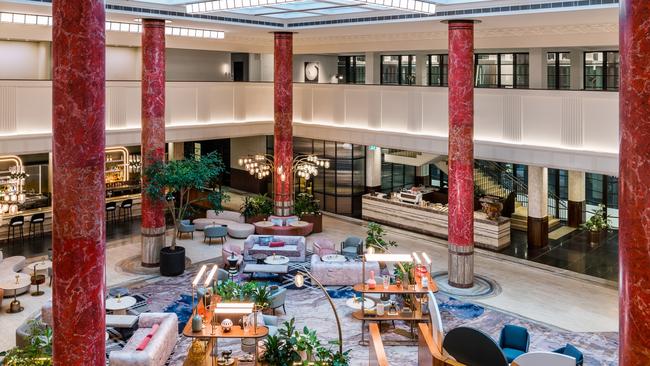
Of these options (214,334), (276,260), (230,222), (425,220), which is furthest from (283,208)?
(214,334)

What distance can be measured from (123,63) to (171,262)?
9.87 meters

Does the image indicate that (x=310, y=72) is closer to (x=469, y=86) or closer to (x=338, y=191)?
(x=338, y=191)

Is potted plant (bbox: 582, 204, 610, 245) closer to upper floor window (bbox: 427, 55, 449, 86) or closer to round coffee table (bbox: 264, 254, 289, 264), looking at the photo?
upper floor window (bbox: 427, 55, 449, 86)

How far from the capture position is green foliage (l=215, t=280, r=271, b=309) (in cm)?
1125

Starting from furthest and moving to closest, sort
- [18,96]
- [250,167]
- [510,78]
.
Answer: [510,78], [250,167], [18,96]

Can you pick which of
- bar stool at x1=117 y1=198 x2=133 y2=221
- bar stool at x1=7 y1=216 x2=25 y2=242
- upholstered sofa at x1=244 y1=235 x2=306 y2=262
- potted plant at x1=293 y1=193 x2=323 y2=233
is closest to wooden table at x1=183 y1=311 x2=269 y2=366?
upholstered sofa at x1=244 y1=235 x2=306 y2=262

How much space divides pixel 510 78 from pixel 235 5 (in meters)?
11.2

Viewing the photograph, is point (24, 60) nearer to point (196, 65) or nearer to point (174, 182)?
point (196, 65)

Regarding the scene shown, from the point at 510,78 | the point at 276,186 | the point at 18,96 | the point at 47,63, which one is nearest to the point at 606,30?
the point at 510,78

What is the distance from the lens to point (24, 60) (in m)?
19.9

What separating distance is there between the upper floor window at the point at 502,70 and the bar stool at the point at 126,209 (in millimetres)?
12689

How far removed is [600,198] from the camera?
853 inches

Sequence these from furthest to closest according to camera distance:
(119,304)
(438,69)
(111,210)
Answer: (438,69) < (111,210) < (119,304)

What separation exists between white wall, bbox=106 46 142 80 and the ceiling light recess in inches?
345
